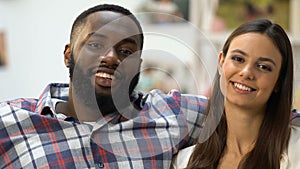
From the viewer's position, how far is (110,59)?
1.13 meters

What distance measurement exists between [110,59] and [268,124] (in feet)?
1.39

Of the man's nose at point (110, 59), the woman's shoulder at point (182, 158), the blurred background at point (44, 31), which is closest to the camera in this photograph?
the man's nose at point (110, 59)

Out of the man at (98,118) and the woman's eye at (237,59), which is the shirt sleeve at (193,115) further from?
the woman's eye at (237,59)

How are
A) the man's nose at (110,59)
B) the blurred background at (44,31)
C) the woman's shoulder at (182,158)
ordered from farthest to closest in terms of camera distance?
1. the blurred background at (44,31)
2. the woman's shoulder at (182,158)
3. the man's nose at (110,59)

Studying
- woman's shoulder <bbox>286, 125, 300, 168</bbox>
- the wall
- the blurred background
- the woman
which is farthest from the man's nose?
the wall

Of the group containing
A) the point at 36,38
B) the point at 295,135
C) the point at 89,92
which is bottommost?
the point at 36,38

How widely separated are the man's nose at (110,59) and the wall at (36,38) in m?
1.67

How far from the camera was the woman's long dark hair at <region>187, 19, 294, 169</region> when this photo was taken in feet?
3.83

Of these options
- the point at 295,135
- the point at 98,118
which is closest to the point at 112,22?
the point at 98,118

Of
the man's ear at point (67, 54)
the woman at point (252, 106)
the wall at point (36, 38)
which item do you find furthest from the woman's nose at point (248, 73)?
the wall at point (36, 38)

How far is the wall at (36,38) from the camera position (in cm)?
279

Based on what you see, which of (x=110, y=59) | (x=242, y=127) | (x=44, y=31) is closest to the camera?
(x=110, y=59)

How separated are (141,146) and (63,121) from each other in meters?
0.20

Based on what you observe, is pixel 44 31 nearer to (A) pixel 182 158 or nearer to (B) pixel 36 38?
(B) pixel 36 38
